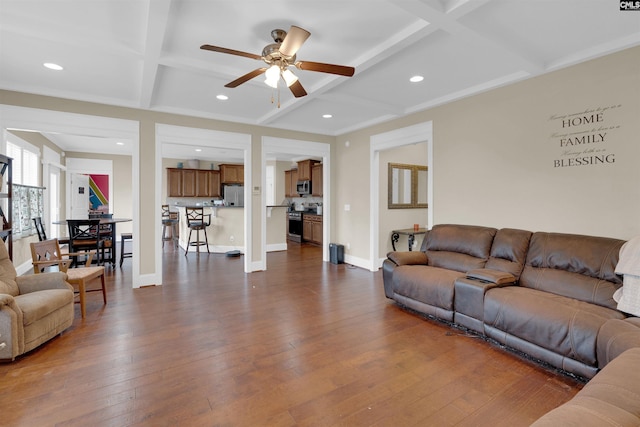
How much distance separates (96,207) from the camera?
9070 millimetres

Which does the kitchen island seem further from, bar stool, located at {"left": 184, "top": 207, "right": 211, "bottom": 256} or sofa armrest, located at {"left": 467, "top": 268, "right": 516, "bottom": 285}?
sofa armrest, located at {"left": 467, "top": 268, "right": 516, "bottom": 285}

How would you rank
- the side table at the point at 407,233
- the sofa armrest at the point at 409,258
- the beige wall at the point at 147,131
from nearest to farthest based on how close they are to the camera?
1. the sofa armrest at the point at 409,258
2. the beige wall at the point at 147,131
3. the side table at the point at 407,233

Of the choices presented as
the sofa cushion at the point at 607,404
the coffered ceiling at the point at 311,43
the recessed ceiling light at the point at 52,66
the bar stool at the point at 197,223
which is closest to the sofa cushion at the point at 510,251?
the sofa cushion at the point at 607,404

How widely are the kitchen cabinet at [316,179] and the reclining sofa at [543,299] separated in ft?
16.0

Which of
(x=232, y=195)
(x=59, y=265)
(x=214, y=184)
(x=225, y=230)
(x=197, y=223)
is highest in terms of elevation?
(x=214, y=184)

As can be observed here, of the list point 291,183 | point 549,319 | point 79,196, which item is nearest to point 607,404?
point 549,319

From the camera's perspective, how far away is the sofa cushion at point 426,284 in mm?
3107

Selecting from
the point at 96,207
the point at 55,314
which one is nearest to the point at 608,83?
the point at 55,314

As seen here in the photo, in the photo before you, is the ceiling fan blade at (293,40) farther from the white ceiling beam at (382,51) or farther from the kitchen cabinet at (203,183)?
the kitchen cabinet at (203,183)

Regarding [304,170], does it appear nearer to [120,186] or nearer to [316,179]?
[316,179]

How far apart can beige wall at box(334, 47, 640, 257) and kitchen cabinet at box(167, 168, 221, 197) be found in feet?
23.9

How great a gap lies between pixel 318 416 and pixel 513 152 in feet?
11.1

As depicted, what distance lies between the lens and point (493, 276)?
2895mm

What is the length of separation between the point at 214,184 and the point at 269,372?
869cm
